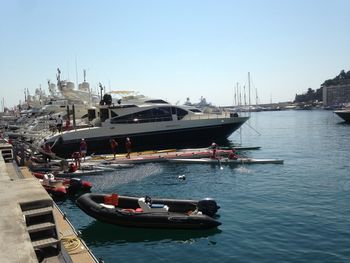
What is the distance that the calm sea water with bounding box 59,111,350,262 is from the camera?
11.5 meters

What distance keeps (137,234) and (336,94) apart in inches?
7235

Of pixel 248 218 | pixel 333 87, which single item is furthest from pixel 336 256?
pixel 333 87

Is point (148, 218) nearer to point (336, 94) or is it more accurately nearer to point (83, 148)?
point (83, 148)

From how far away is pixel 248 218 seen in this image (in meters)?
14.6

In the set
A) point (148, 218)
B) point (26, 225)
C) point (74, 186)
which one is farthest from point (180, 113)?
point (26, 225)

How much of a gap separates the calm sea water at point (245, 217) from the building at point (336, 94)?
6323 inches

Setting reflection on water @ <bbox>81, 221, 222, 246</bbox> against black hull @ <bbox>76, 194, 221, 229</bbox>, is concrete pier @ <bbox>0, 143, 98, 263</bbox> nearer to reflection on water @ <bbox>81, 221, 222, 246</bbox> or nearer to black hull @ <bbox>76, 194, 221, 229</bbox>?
reflection on water @ <bbox>81, 221, 222, 246</bbox>

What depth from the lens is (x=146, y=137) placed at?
3688cm

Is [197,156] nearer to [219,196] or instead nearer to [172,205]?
[219,196]

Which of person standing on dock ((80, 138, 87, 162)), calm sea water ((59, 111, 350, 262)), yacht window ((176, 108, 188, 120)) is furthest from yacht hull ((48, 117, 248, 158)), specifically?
calm sea water ((59, 111, 350, 262))

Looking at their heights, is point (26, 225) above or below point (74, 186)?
above

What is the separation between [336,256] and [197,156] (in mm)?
19097

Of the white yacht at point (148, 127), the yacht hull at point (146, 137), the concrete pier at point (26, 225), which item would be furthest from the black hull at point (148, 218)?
the white yacht at point (148, 127)

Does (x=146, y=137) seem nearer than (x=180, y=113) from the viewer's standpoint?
Yes
